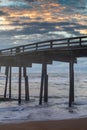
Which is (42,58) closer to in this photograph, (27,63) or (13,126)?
(27,63)

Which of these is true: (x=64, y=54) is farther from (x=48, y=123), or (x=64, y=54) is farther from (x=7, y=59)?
(x=48, y=123)

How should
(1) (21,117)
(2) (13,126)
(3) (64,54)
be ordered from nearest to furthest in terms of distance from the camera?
1. (2) (13,126)
2. (1) (21,117)
3. (3) (64,54)

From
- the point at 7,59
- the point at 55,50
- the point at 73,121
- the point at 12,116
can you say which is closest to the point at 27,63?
the point at 7,59

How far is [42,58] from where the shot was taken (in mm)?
27125

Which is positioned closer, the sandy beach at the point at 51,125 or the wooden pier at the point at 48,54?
the sandy beach at the point at 51,125

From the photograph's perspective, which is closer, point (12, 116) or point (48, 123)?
point (48, 123)

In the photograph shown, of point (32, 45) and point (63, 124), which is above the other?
point (32, 45)

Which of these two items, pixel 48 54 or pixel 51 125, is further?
pixel 48 54

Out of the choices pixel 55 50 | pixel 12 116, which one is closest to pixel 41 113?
pixel 12 116

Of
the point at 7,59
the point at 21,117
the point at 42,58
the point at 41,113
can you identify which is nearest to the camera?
the point at 21,117

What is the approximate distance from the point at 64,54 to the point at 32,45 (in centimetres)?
279

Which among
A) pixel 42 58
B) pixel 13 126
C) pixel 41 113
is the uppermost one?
pixel 42 58

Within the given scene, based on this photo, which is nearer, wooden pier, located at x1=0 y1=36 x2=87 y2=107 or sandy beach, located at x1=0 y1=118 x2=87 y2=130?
sandy beach, located at x1=0 y1=118 x2=87 y2=130

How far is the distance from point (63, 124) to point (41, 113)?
251 inches
